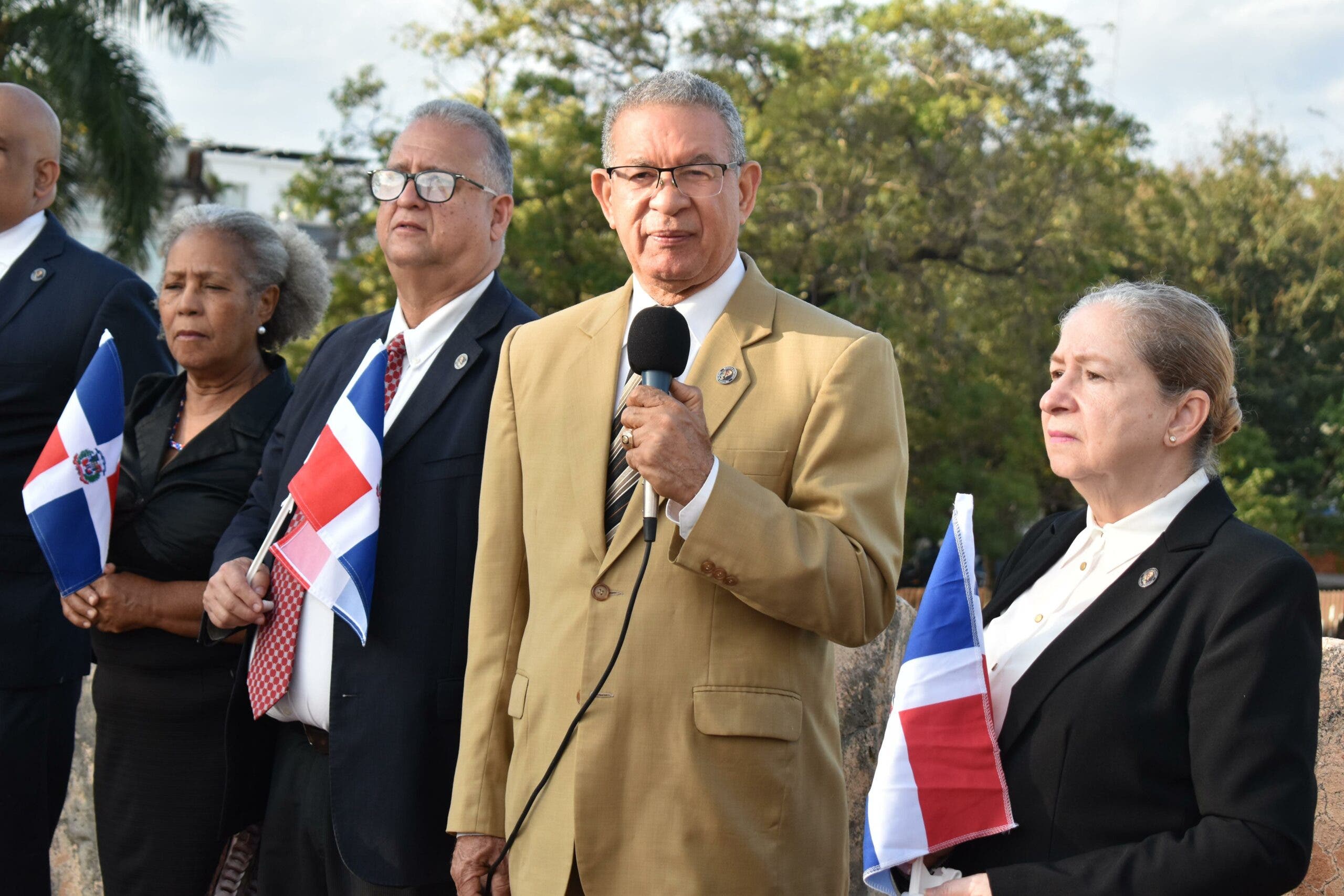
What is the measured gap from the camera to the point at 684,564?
2.37 m

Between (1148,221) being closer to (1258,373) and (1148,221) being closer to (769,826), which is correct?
(1258,373)

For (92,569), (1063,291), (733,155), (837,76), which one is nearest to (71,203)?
(837,76)

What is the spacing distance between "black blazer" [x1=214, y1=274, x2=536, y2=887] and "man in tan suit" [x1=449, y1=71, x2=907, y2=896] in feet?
0.74

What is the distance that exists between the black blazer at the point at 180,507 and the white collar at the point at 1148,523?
2.33 m

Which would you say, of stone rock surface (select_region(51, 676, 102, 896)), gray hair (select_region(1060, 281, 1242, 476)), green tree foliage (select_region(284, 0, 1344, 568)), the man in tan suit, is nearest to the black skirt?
the man in tan suit

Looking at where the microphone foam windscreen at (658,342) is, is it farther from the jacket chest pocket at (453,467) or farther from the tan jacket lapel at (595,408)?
the jacket chest pocket at (453,467)

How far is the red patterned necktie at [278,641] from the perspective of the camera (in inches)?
122

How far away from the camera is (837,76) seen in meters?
18.8

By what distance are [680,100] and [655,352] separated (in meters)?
0.71

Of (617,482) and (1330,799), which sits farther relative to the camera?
Answer: (1330,799)

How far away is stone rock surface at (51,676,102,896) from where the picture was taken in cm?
482

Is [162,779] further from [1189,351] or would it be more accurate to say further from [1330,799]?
[1330,799]

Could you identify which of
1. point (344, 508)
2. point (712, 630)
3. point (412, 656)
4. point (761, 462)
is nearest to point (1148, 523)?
point (761, 462)

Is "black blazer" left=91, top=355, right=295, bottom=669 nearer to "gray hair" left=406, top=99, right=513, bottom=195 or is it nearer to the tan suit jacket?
"gray hair" left=406, top=99, right=513, bottom=195
